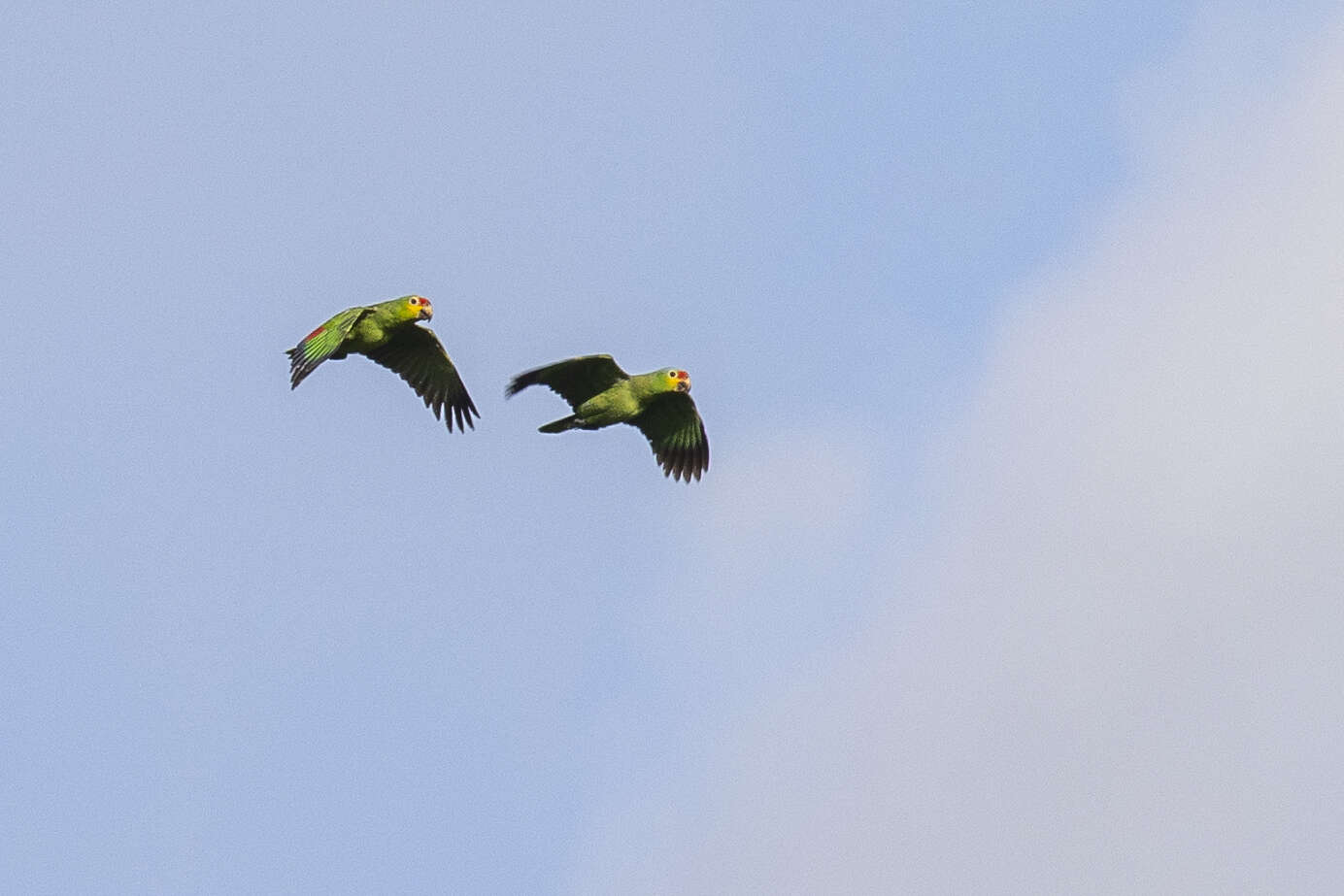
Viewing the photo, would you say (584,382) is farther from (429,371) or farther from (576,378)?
(429,371)

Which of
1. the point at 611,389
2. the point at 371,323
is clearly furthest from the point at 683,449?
the point at 371,323

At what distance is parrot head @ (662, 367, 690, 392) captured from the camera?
125ft

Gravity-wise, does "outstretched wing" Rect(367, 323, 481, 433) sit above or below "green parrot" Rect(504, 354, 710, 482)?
above

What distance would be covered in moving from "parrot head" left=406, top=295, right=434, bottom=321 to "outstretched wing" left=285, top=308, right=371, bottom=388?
2.27 ft

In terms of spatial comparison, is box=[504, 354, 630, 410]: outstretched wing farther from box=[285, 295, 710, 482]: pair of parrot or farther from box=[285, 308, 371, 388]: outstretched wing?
box=[285, 308, 371, 388]: outstretched wing

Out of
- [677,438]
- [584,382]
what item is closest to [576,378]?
[584,382]

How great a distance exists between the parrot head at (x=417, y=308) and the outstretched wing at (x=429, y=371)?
6.63 feet

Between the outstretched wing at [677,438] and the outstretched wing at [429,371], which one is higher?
the outstretched wing at [429,371]

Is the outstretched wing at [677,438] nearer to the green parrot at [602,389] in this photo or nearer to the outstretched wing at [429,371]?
the green parrot at [602,389]

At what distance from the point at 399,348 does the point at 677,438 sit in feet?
17.5

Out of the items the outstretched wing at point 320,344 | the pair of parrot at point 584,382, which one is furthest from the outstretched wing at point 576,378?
the outstretched wing at point 320,344

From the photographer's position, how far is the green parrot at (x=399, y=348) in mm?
37188

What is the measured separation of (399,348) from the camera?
136 feet

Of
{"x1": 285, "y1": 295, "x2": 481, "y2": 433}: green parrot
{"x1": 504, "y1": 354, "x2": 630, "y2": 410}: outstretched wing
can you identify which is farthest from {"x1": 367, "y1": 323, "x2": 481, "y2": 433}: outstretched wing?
{"x1": 504, "y1": 354, "x2": 630, "y2": 410}: outstretched wing
